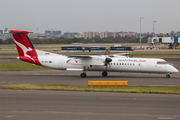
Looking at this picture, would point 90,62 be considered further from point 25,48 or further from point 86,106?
point 86,106

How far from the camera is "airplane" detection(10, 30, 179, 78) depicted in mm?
27734

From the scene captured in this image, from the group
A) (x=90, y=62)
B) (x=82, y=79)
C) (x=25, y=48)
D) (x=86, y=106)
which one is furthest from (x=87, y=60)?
(x=86, y=106)

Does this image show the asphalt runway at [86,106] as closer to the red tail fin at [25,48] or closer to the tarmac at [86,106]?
the tarmac at [86,106]

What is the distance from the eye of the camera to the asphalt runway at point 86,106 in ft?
39.0

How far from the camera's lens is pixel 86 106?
13844 millimetres

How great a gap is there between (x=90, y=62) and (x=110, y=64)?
8.46ft

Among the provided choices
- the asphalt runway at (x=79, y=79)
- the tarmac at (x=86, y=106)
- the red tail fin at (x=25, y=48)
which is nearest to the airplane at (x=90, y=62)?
the red tail fin at (x=25, y=48)

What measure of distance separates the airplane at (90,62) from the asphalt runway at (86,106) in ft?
35.1

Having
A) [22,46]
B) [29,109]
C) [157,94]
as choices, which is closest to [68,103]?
[29,109]

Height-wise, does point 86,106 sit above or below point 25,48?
below

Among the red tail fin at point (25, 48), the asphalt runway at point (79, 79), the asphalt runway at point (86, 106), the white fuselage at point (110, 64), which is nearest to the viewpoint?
the asphalt runway at point (86, 106)

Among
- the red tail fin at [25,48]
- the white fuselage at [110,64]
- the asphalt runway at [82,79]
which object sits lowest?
the asphalt runway at [82,79]

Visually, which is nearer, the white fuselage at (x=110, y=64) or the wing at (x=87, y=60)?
the white fuselage at (x=110, y=64)

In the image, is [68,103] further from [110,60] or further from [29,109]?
[110,60]
